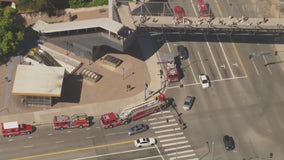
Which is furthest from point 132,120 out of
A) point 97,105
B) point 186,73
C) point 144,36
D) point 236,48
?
point 236,48

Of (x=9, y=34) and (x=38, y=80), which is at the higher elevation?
(x=9, y=34)

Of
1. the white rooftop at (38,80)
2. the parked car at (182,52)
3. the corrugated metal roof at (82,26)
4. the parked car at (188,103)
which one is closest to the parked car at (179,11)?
the parked car at (182,52)

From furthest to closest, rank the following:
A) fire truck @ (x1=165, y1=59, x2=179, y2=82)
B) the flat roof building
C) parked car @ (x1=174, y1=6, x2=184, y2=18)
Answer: fire truck @ (x1=165, y1=59, x2=179, y2=82) < parked car @ (x1=174, y1=6, x2=184, y2=18) < the flat roof building

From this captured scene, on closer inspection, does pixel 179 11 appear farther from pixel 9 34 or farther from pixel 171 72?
pixel 9 34

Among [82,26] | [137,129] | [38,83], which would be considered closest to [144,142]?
[137,129]

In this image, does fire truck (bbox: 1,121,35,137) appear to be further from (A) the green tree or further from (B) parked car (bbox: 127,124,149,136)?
(B) parked car (bbox: 127,124,149,136)

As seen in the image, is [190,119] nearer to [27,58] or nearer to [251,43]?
[251,43]

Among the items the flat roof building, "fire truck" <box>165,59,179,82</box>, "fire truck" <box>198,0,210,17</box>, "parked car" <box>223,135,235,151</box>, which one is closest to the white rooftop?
the flat roof building
